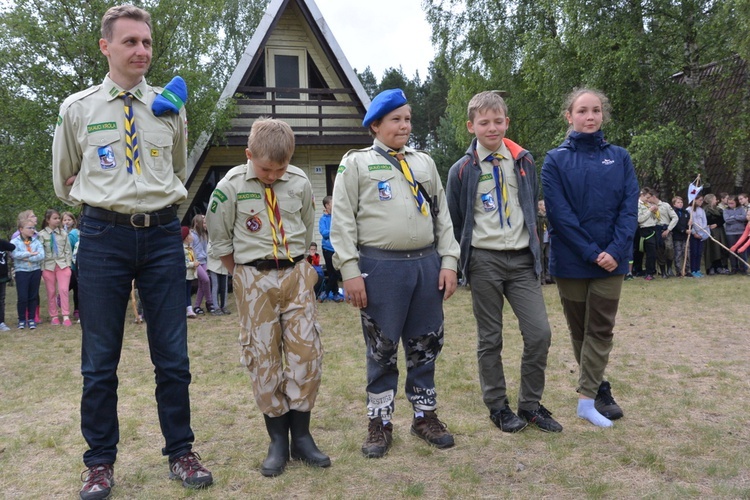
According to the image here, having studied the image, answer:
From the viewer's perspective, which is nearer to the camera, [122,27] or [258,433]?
[122,27]

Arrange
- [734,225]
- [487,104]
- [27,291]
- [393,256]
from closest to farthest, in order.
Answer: [393,256], [487,104], [27,291], [734,225]

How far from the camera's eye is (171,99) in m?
3.66

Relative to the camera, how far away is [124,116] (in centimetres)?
352

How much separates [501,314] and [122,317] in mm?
2433

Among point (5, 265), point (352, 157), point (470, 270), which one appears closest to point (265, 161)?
point (352, 157)

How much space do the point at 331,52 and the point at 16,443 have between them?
13.6 metres

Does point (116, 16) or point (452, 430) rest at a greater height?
point (116, 16)

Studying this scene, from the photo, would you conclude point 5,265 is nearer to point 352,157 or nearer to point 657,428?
point 352,157

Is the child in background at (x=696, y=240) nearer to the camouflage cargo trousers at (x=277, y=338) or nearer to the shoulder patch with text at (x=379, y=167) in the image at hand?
the shoulder patch with text at (x=379, y=167)

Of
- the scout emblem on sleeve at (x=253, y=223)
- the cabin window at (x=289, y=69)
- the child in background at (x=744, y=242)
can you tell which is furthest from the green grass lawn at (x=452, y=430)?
the cabin window at (x=289, y=69)

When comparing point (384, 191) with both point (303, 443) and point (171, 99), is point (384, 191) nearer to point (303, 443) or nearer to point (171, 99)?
point (171, 99)

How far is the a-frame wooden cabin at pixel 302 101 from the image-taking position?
16.4m

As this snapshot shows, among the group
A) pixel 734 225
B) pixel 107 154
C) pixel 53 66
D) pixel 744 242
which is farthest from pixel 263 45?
pixel 107 154

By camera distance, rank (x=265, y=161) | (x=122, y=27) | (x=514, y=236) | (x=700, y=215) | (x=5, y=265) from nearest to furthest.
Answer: (x=122, y=27) → (x=265, y=161) → (x=514, y=236) → (x=5, y=265) → (x=700, y=215)
